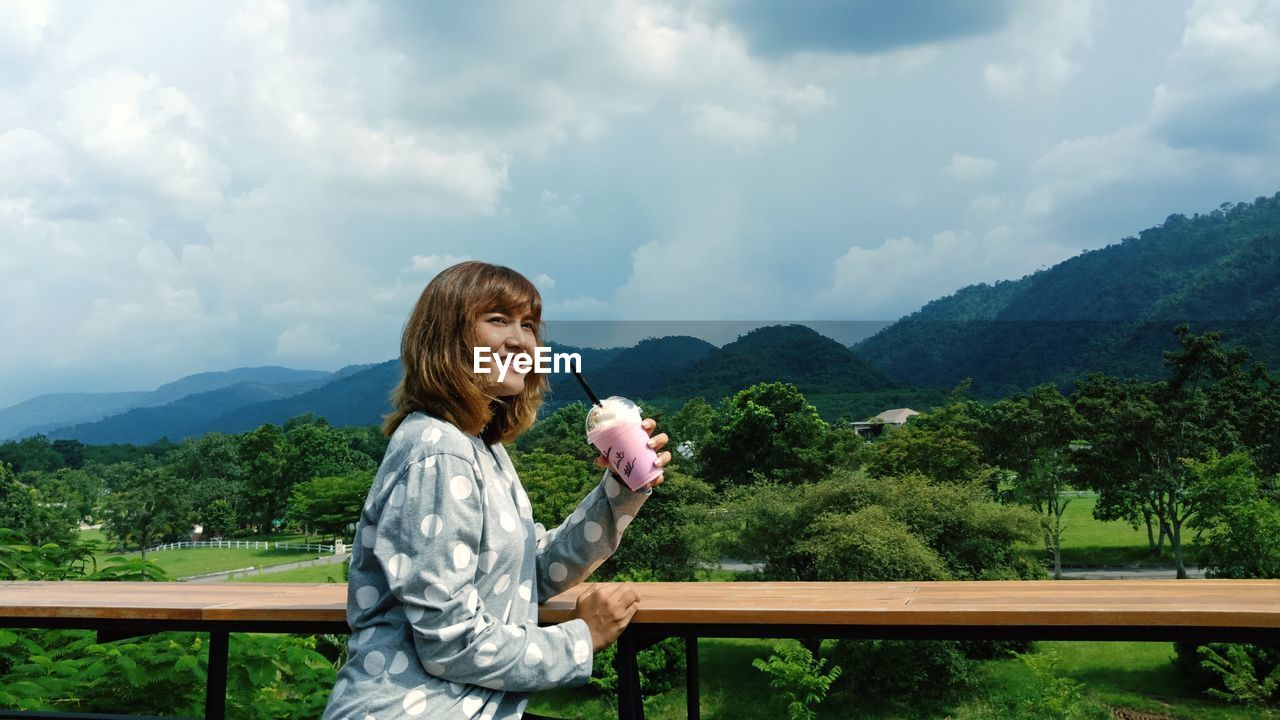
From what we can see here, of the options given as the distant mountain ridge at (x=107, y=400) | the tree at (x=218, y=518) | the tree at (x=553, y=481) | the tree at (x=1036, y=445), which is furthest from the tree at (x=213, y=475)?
the distant mountain ridge at (x=107, y=400)

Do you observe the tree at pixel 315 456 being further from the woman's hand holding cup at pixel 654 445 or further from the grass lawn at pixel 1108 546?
the woman's hand holding cup at pixel 654 445

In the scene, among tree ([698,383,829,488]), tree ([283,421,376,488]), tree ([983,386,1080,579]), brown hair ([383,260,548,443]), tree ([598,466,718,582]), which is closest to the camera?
brown hair ([383,260,548,443])

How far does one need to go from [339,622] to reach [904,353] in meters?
50.3

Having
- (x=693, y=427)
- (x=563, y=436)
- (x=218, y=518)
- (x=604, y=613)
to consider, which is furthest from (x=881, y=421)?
(x=604, y=613)

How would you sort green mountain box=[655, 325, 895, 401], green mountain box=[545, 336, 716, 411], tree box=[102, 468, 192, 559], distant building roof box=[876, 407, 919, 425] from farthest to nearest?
1. green mountain box=[545, 336, 716, 411]
2. green mountain box=[655, 325, 895, 401]
3. tree box=[102, 468, 192, 559]
4. distant building roof box=[876, 407, 919, 425]

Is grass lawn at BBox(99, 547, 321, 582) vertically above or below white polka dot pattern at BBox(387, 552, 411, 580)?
below

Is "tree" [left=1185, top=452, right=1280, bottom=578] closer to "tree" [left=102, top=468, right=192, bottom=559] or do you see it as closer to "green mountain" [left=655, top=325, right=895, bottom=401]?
"green mountain" [left=655, top=325, right=895, bottom=401]

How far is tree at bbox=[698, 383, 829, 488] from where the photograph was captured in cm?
2942

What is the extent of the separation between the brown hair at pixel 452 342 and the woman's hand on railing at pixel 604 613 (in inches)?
9.9

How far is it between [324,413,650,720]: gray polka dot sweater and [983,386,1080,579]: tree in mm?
27184

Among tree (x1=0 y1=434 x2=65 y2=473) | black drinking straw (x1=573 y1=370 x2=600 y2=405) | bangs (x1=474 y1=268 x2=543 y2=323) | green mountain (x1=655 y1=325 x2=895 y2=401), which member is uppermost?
green mountain (x1=655 y1=325 x2=895 y2=401)

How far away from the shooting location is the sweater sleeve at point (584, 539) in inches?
51.3

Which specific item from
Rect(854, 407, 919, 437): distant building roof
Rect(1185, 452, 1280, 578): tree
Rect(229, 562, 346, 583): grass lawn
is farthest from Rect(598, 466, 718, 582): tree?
Rect(854, 407, 919, 437): distant building roof

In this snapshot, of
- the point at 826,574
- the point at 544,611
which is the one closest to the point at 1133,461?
the point at 826,574
